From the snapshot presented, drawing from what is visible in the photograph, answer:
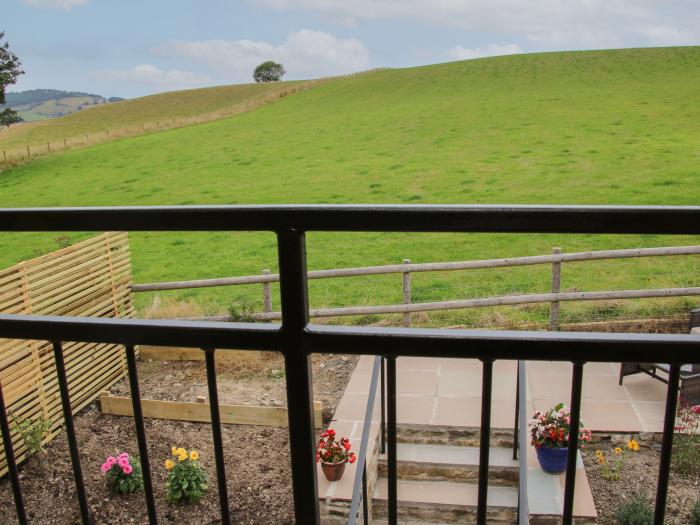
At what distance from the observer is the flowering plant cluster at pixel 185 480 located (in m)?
5.65

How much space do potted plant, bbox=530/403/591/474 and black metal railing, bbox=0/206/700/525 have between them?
444 cm

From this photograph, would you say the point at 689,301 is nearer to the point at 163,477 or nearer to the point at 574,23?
the point at 163,477

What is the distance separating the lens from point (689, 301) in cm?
945

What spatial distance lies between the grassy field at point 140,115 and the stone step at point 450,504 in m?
29.2

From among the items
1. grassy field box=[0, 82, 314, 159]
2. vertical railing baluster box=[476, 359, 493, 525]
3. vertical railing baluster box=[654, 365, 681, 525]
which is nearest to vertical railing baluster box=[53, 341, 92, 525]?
vertical railing baluster box=[476, 359, 493, 525]

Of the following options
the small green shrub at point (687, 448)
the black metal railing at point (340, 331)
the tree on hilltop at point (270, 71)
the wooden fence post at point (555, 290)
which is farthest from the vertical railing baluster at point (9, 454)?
the tree on hilltop at point (270, 71)

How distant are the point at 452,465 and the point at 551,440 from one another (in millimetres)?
982

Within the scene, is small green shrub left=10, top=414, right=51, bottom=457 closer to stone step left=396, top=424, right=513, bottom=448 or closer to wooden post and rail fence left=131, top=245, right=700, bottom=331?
wooden post and rail fence left=131, top=245, right=700, bottom=331

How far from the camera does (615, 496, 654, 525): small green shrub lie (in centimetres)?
491

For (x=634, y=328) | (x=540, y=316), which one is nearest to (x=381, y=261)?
(x=540, y=316)

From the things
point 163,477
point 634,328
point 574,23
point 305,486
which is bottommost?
point 163,477

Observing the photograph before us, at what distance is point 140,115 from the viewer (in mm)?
41906

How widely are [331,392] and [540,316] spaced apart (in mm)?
3905

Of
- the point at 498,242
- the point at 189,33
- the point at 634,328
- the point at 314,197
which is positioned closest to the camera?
the point at 634,328
